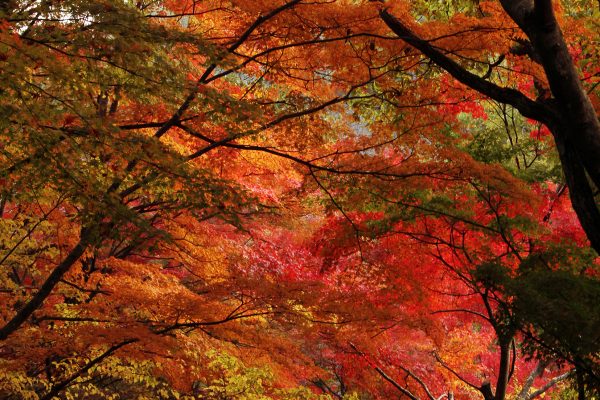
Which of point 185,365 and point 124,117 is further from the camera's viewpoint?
point 185,365

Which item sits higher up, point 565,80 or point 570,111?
point 565,80

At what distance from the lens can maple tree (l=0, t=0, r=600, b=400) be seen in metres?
4.00

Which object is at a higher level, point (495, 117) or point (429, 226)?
point (495, 117)

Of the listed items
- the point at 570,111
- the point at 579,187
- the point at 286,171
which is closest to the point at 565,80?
the point at 570,111

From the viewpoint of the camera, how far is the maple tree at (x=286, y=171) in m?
4.00

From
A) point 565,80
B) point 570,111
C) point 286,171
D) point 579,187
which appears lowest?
point 579,187

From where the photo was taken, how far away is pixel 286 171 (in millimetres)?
8688

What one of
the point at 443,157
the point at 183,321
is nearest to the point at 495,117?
the point at 443,157

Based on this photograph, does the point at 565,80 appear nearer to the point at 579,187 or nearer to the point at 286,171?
the point at 579,187

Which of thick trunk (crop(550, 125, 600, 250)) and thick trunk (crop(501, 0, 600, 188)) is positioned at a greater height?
thick trunk (crop(501, 0, 600, 188))

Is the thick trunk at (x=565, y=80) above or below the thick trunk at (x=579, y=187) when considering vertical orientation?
above

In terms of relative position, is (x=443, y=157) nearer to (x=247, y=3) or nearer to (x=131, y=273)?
(x=247, y=3)

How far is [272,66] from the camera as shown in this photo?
5.65 metres

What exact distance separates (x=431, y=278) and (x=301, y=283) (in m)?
2.70
